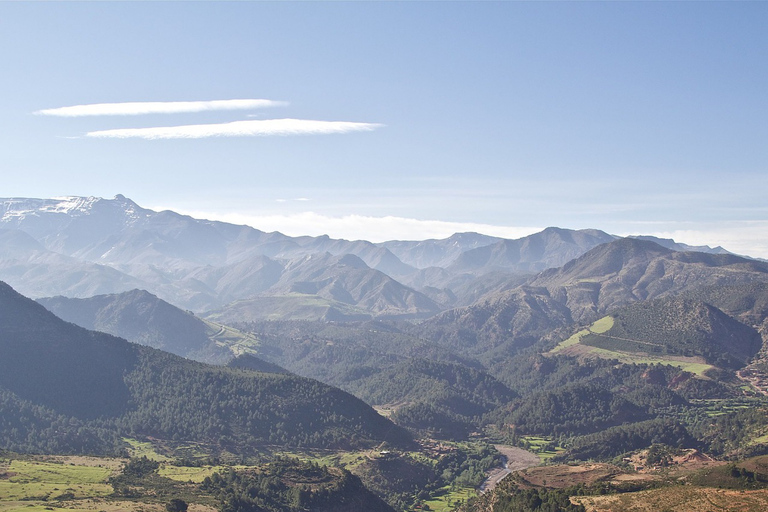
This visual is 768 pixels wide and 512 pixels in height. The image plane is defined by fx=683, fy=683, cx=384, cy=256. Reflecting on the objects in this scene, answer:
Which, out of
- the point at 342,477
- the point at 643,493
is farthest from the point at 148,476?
the point at 643,493

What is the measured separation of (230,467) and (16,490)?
56998 mm

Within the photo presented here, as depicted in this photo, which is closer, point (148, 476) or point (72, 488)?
point (72, 488)

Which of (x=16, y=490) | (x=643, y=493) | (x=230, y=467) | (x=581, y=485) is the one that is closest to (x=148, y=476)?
(x=230, y=467)

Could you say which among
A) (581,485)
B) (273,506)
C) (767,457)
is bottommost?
(273,506)

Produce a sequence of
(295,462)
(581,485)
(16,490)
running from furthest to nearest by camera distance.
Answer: (295,462) → (581,485) → (16,490)

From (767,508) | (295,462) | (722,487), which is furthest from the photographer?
(295,462)

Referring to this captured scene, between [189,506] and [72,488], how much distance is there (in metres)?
31.1

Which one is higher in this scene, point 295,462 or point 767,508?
point 767,508

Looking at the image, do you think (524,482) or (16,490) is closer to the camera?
(16,490)

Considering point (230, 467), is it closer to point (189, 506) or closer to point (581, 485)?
point (189, 506)

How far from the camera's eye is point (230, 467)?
19750cm

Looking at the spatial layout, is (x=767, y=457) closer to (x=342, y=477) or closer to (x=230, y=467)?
(x=342, y=477)

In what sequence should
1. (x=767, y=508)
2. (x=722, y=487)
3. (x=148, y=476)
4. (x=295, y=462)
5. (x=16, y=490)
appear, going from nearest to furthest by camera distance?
(x=767, y=508)
(x=722, y=487)
(x=16, y=490)
(x=148, y=476)
(x=295, y=462)

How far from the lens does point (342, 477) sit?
627 ft
